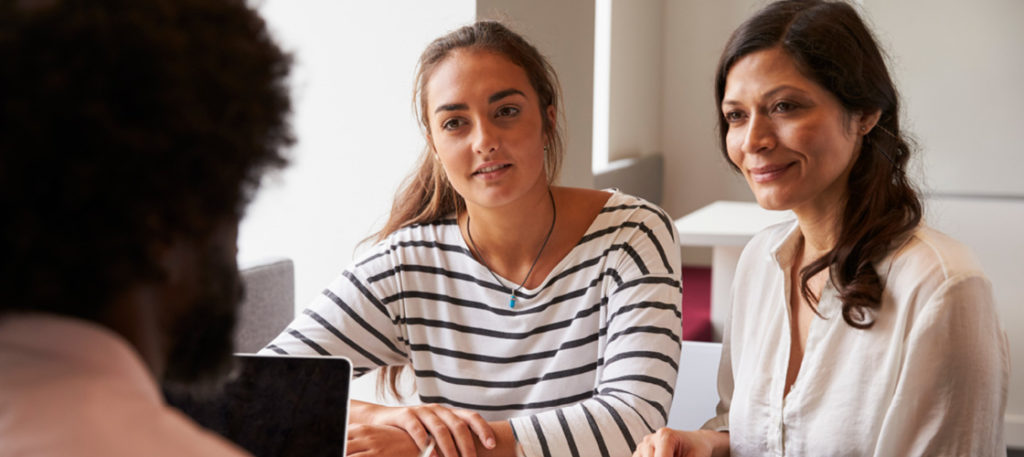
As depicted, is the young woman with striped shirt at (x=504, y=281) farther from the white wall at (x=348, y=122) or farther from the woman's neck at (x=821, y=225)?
the white wall at (x=348, y=122)

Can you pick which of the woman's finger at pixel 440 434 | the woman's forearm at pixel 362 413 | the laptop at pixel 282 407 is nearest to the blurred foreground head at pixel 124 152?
the laptop at pixel 282 407

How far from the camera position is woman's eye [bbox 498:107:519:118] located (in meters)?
1.50

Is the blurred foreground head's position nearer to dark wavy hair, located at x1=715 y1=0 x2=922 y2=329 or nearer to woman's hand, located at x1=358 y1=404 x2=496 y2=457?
woman's hand, located at x1=358 y1=404 x2=496 y2=457

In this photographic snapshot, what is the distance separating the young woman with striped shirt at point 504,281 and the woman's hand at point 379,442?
0.25ft

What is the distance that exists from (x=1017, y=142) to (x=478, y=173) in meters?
2.41

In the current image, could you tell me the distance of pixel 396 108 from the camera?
2.26m

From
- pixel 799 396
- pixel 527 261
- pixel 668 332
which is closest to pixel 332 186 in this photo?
pixel 527 261

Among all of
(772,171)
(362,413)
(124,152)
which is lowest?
(362,413)

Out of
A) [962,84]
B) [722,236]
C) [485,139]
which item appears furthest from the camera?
[962,84]

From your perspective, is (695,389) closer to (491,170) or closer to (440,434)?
(491,170)

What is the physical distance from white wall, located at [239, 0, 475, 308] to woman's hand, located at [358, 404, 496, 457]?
102cm

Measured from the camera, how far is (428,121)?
1.57 meters

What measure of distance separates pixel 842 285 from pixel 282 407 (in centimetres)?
74

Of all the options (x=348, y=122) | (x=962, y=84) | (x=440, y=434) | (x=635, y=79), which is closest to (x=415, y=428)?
(x=440, y=434)
